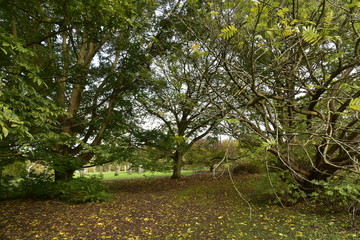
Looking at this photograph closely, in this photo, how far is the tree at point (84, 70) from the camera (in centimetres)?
472

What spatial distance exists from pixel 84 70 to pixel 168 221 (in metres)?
4.55

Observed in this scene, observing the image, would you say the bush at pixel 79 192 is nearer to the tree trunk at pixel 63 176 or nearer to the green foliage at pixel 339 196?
the tree trunk at pixel 63 176

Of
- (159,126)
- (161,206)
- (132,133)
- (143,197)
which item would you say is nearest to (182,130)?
(159,126)

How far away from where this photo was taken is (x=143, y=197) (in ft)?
24.6

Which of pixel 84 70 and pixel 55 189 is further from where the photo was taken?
pixel 55 189

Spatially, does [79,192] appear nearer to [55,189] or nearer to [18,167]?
[55,189]

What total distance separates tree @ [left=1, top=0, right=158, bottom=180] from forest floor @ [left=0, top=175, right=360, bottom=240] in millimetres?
1341

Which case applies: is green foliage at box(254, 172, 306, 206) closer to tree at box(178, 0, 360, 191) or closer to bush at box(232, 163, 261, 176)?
tree at box(178, 0, 360, 191)

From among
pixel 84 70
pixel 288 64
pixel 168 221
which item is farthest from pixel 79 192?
pixel 288 64

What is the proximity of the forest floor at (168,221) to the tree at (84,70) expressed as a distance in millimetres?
1341

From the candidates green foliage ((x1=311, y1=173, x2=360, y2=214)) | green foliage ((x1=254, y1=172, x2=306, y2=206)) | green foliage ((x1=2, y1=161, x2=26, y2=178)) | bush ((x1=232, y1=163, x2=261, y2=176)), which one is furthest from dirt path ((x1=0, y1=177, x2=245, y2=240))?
bush ((x1=232, y1=163, x2=261, y2=176))

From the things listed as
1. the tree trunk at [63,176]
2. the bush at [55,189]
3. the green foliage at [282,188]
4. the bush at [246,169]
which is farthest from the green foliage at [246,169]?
the tree trunk at [63,176]

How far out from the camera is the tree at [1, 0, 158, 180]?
472 cm

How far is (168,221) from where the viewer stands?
4902mm
